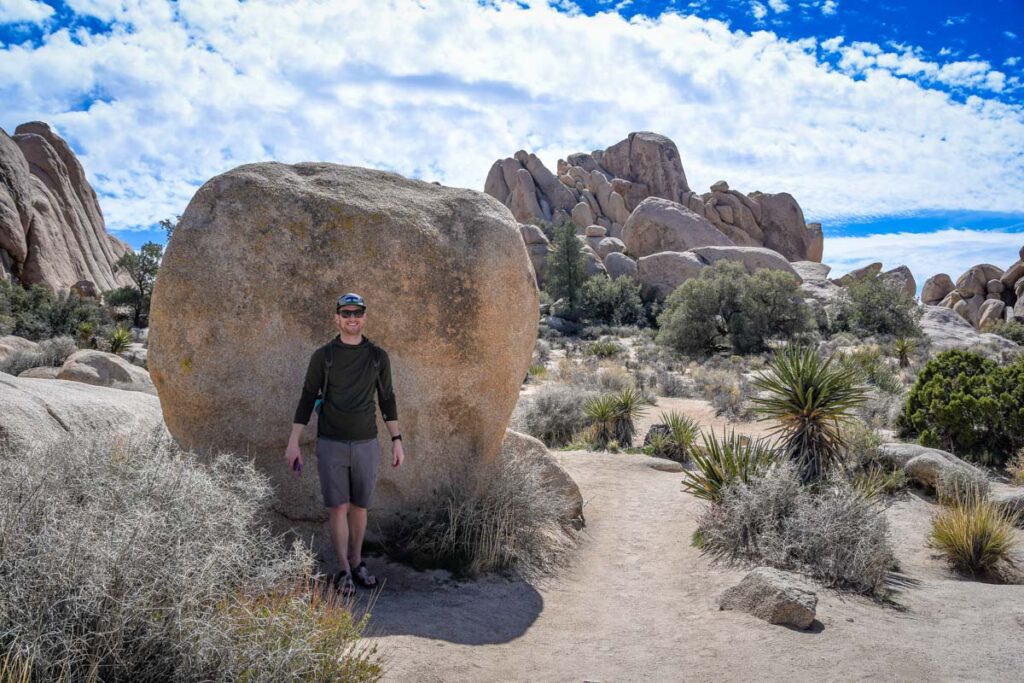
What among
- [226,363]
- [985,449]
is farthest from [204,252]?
[985,449]

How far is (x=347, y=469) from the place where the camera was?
4.95 metres

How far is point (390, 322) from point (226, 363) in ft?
4.25

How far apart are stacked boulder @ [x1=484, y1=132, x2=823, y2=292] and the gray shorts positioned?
4102cm

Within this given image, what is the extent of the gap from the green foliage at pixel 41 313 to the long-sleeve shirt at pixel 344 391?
22.9 meters

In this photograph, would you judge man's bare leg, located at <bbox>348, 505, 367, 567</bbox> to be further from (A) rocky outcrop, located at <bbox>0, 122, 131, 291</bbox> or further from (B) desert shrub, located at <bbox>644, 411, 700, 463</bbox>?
(A) rocky outcrop, located at <bbox>0, 122, 131, 291</bbox>

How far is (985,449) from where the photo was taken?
10.6 meters

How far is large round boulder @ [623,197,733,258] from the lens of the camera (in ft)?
140

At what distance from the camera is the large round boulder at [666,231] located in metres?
42.7

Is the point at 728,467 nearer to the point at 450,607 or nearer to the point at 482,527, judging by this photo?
the point at 482,527

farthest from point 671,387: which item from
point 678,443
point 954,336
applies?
point 954,336

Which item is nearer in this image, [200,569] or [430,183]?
[200,569]

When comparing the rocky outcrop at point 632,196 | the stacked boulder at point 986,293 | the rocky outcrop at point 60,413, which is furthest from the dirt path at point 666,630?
the rocky outcrop at point 632,196

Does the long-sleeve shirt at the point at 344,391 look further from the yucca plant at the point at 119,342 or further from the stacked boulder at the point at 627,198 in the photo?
the stacked boulder at the point at 627,198

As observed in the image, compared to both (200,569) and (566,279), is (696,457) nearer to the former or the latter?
(200,569)
